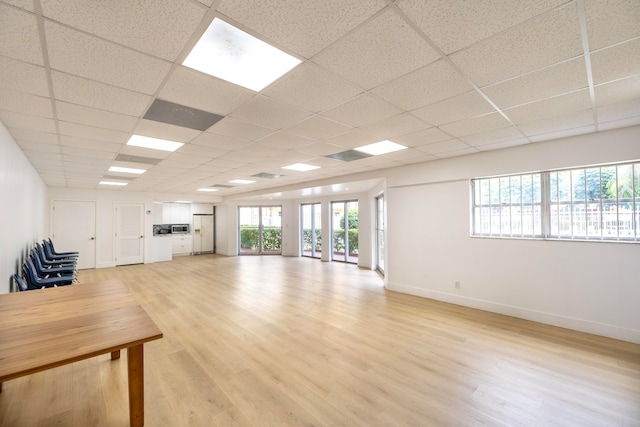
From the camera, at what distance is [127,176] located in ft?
21.8

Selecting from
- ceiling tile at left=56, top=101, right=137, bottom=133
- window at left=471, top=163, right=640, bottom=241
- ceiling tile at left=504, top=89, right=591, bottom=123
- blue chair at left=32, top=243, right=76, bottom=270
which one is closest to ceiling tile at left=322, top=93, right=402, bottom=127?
ceiling tile at left=504, top=89, right=591, bottom=123

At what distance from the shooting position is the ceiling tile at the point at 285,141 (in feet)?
11.8

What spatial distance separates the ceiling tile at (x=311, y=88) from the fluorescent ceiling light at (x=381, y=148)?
1.60m

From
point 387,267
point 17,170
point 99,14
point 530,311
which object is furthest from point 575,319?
point 17,170

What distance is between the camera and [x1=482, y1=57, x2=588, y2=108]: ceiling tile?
2062mm

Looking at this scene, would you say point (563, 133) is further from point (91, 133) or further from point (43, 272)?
point (43, 272)

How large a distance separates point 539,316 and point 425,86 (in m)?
3.92

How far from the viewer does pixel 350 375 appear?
2605 millimetres

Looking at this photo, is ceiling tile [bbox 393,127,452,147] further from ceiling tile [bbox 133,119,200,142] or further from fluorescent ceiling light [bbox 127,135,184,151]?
fluorescent ceiling light [bbox 127,135,184,151]

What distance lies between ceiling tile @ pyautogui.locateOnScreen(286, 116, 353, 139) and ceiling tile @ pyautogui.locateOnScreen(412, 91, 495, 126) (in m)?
0.91

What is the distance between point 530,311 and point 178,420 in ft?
15.6

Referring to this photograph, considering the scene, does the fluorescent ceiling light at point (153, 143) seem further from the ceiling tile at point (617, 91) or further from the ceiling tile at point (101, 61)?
the ceiling tile at point (617, 91)

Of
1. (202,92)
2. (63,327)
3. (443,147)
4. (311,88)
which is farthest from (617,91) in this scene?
(63,327)

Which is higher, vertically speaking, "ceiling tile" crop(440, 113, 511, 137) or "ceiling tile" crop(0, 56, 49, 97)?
"ceiling tile" crop(440, 113, 511, 137)
